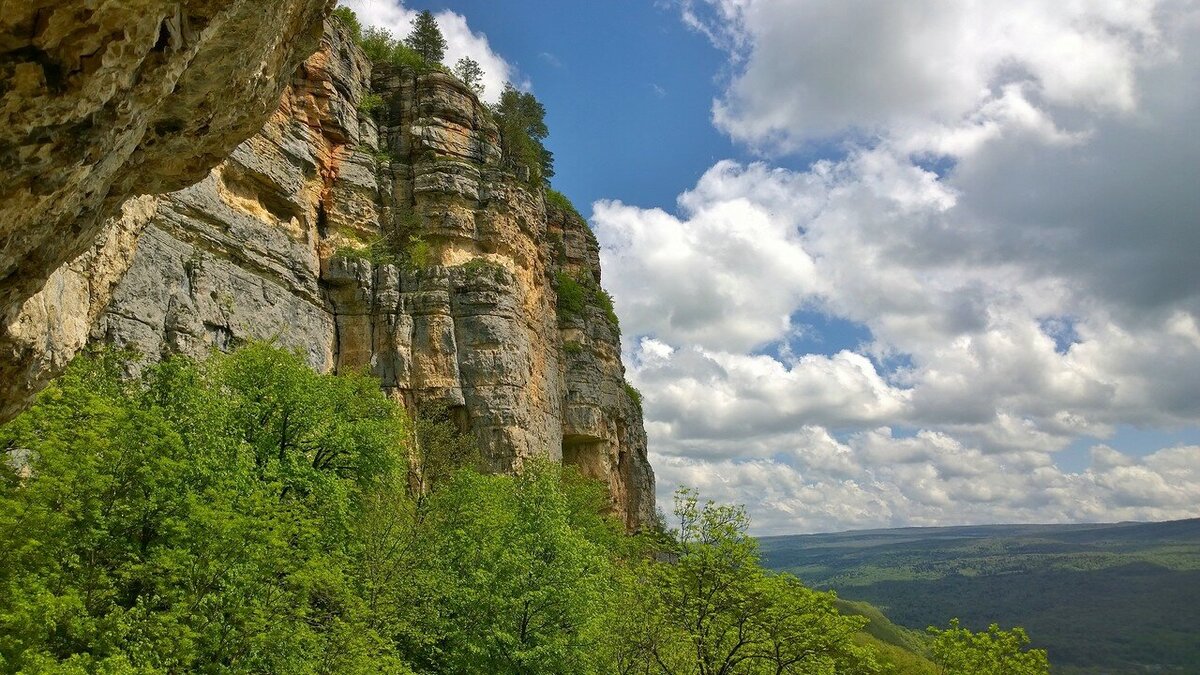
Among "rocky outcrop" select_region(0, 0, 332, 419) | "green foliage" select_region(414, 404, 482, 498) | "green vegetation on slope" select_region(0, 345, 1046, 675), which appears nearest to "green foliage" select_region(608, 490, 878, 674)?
"green vegetation on slope" select_region(0, 345, 1046, 675)

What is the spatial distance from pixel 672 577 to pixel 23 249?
23.0m

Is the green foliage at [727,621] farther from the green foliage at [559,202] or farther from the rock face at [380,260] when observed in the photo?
the green foliage at [559,202]

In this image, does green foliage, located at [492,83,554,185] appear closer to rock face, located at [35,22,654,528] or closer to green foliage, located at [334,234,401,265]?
rock face, located at [35,22,654,528]

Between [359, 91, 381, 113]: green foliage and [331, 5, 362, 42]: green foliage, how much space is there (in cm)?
372

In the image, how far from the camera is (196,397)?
74.1 feet

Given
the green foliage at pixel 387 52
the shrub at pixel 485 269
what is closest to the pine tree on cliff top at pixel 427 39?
the green foliage at pixel 387 52

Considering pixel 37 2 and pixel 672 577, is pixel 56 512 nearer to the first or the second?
pixel 37 2

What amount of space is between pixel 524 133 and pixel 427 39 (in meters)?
10.3

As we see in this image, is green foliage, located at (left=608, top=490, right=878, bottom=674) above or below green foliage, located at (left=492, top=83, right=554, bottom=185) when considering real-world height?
below

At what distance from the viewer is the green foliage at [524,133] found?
181 ft

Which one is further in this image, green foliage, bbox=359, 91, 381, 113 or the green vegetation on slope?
green foliage, bbox=359, 91, 381, 113

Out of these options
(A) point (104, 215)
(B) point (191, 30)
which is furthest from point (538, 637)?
(B) point (191, 30)

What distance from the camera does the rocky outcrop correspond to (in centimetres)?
553

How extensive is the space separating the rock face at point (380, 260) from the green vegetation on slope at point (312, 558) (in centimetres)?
285
